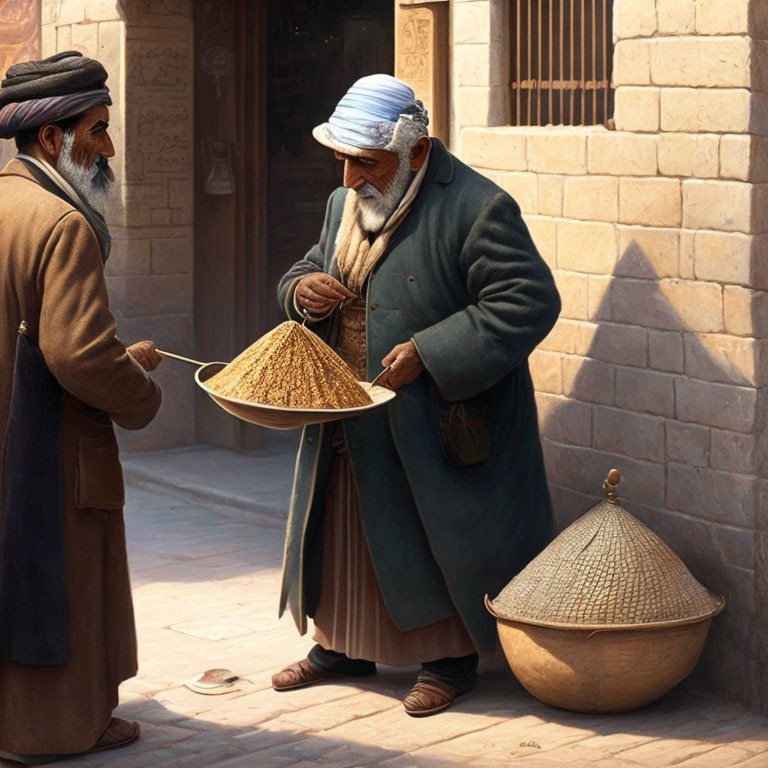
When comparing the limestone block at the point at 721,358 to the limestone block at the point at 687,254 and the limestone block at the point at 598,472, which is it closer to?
the limestone block at the point at 687,254

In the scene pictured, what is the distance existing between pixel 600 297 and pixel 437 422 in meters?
0.77

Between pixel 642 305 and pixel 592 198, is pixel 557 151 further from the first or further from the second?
pixel 642 305

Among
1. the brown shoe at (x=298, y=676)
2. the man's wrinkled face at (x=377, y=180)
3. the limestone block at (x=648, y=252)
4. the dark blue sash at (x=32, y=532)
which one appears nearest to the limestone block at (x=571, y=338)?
the limestone block at (x=648, y=252)

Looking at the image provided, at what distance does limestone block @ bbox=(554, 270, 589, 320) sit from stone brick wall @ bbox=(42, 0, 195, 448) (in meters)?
4.20

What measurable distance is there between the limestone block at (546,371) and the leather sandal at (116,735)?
74.5 inches

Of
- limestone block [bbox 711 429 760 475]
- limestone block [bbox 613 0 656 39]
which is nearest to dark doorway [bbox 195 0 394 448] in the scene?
limestone block [bbox 613 0 656 39]

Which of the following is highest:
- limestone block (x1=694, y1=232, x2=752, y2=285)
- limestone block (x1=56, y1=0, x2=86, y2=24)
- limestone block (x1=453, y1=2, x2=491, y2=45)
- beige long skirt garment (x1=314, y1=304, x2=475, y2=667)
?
limestone block (x1=56, y1=0, x2=86, y2=24)

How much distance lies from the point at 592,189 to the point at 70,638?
90.4 inches

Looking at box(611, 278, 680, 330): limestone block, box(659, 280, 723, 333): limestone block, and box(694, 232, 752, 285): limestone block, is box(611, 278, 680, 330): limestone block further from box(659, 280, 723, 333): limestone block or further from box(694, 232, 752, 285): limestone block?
box(694, 232, 752, 285): limestone block

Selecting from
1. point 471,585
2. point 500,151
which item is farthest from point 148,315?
point 471,585

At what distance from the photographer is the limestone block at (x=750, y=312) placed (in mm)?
5266

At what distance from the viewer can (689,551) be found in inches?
220

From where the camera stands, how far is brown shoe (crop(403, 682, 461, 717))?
542cm

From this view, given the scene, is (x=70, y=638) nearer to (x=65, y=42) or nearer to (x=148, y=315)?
(x=148, y=315)
